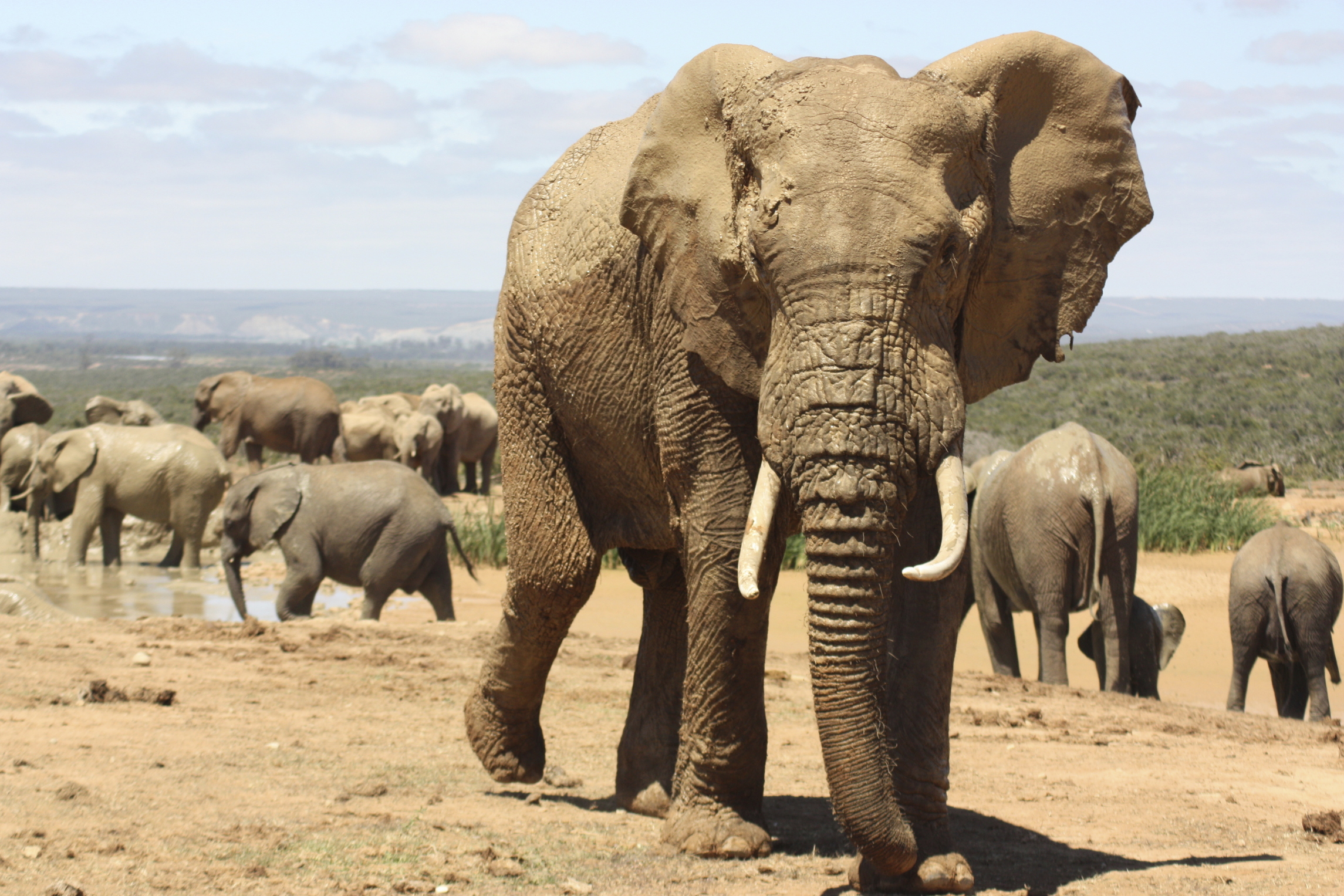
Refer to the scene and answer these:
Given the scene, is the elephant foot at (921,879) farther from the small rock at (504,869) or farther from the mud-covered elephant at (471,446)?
the mud-covered elephant at (471,446)

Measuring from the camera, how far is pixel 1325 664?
8867 millimetres

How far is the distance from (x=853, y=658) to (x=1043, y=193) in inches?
63.6

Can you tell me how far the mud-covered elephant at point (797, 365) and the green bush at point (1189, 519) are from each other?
11.7 metres

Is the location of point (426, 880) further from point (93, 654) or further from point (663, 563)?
point (93, 654)

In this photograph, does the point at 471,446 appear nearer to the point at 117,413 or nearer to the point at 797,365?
the point at 117,413

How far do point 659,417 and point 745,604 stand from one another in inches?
25.7

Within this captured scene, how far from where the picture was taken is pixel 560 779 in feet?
19.9

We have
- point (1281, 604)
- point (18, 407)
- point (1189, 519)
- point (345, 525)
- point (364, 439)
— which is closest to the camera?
point (1281, 604)

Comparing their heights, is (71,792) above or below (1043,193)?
below

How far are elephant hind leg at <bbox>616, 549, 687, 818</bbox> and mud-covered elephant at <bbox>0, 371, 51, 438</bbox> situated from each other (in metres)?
13.7

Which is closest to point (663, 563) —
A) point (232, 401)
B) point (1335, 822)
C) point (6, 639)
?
point (1335, 822)

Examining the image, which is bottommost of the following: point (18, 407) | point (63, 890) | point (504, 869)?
point (504, 869)

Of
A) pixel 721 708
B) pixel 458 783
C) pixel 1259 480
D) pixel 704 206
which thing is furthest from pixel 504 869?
pixel 1259 480

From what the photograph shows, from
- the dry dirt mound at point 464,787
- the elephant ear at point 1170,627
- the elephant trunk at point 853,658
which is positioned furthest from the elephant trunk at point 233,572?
the elephant trunk at point 853,658
